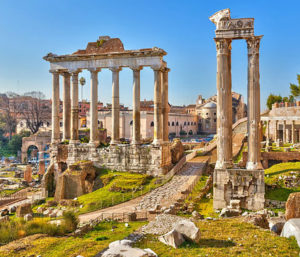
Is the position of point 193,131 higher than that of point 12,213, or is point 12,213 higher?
point 193,131

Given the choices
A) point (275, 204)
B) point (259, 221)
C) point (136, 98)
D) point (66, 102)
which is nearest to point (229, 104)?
Answer: point (275, 204)

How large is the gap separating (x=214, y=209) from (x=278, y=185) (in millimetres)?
3745

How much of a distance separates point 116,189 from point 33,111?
1496 inches

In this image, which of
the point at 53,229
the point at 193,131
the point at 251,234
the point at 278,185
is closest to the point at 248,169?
the point at 278,185

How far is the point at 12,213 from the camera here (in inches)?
859

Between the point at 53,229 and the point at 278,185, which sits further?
the point at 278,185

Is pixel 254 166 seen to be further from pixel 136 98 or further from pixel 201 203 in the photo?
pixel 136 98

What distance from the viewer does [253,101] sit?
1725cm

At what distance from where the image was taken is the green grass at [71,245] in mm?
10781

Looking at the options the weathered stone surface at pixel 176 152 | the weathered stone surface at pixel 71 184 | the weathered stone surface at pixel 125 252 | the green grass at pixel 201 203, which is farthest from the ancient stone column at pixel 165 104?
the weathered stone surface at pixel 125 252

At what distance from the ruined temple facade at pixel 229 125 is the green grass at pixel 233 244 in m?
4.34

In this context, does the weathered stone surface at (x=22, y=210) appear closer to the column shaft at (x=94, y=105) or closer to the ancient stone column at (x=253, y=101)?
the column shaft at (x=94, y=105)

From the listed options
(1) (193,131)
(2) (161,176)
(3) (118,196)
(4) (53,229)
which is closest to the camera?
(4) (53,229)

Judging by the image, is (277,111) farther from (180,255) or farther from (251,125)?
(180,255)
